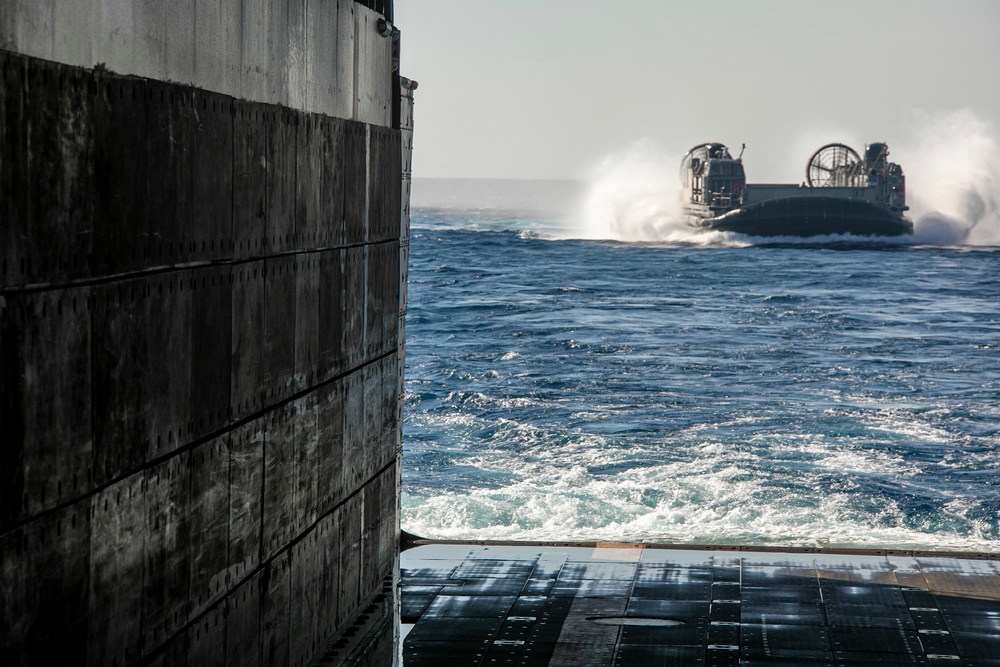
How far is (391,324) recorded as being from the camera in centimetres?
1134

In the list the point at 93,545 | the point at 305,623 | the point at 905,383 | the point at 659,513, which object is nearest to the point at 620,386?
the point at 905,383

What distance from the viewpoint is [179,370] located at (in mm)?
6832

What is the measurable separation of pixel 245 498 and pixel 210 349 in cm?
120

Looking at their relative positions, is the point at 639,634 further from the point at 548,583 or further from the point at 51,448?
the point at 51,448

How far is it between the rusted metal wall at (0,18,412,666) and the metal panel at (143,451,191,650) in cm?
1

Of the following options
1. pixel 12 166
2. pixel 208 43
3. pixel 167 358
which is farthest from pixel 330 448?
pixel 12 166

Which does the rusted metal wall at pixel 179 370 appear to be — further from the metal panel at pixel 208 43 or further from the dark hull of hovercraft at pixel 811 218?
the dark hull of hovercraft at pixel 811 218

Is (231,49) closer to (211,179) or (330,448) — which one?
(211,179)

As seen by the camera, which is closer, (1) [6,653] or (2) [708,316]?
(1) [6,653]

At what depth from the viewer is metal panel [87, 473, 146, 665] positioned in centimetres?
601

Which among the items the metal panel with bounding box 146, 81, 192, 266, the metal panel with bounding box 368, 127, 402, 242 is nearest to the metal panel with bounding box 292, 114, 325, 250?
the metal panel with bounding box 368, 127, 402, 242

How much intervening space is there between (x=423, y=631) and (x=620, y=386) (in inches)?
849

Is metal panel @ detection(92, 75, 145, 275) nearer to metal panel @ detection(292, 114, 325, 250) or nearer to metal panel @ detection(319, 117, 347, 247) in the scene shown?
metal panel @ detection(292, 114, 325, 250)

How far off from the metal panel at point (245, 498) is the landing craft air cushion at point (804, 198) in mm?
92864
